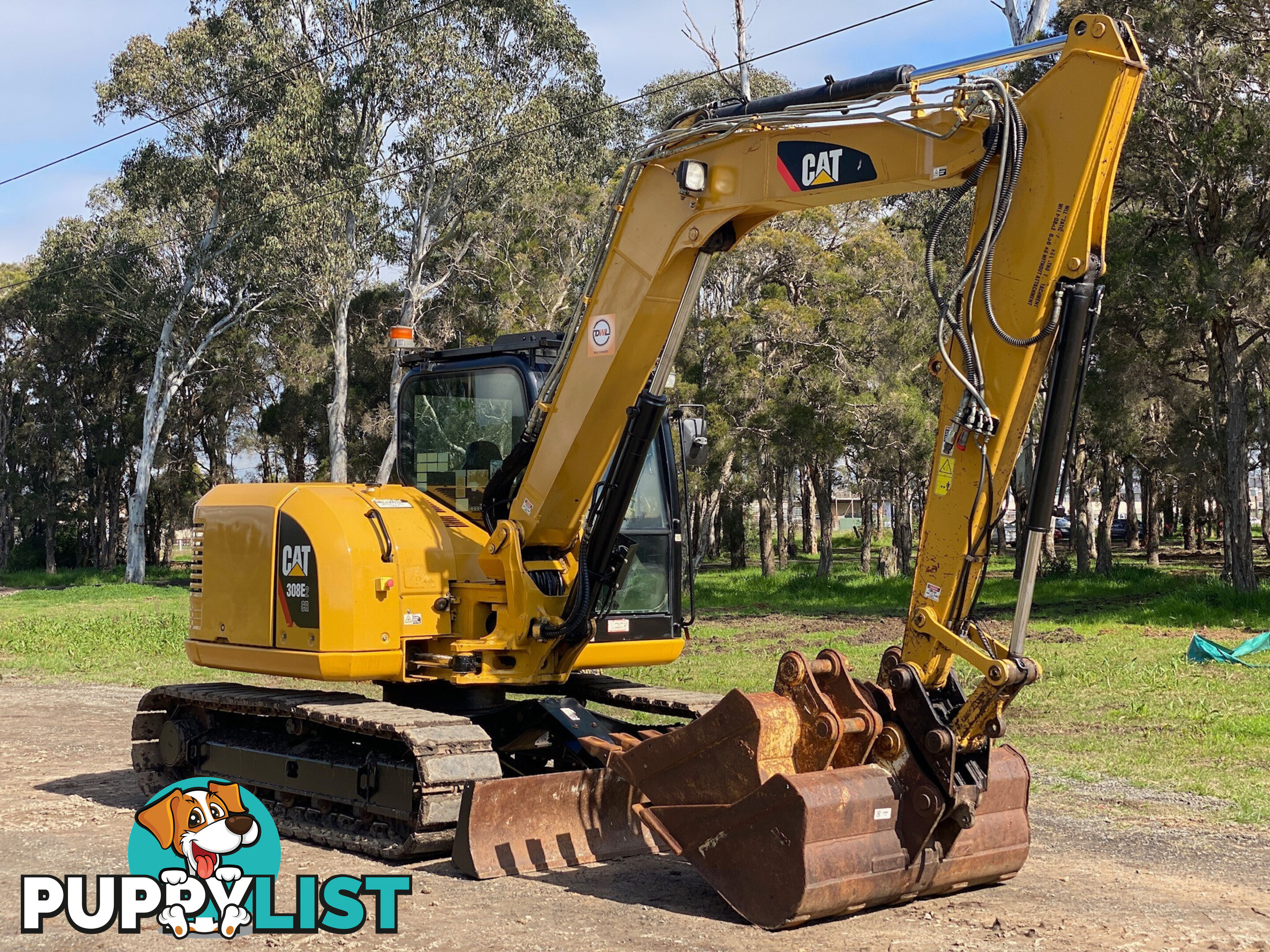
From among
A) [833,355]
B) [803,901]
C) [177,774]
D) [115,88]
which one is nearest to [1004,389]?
[803,901]


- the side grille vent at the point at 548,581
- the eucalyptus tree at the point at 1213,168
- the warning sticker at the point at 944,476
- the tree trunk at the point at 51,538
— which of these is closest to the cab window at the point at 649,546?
the side grille vent at the point at 548,581

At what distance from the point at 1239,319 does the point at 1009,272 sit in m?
22.0

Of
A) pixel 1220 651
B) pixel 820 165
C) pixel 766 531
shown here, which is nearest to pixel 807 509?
pixel 766 531

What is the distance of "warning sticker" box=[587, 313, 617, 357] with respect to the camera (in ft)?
25.5

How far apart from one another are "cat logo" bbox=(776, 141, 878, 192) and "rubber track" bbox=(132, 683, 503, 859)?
3748 mm

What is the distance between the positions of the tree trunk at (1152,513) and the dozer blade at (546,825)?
37.4 m

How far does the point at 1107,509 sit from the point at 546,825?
1394 inches

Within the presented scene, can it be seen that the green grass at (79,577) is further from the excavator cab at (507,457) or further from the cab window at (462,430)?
the excavator cab at (507,457)

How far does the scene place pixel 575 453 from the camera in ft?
26.4

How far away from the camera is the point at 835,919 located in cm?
626

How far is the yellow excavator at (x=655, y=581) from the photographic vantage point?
602 centimetres

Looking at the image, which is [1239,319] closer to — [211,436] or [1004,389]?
[1004,389]

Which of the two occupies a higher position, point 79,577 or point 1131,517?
point 1131,517

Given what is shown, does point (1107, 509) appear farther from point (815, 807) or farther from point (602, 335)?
point (815, 807)
